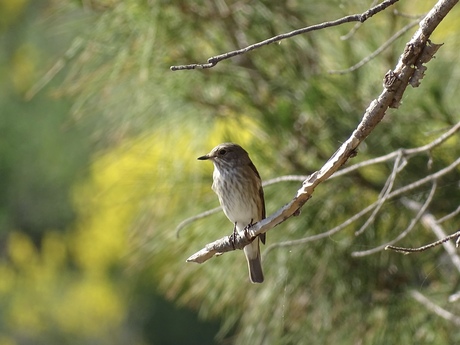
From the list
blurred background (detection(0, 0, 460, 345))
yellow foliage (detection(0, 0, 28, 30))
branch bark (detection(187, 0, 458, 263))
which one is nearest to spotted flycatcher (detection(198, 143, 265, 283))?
blurred background (detection(0, 0, 460, 345))

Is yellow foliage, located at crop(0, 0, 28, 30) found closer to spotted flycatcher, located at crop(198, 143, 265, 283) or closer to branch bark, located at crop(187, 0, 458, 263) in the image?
spotted flycatcher, located at crop(198, 143, 265, 283)

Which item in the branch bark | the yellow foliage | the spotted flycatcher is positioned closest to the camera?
the branch bark

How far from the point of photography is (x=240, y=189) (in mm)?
2543

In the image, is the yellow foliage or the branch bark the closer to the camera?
the branch bark

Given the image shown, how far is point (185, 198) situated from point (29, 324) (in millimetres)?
6820

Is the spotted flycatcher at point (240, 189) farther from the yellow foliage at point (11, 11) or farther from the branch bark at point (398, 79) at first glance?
the yellow foliage at point (11, 11)

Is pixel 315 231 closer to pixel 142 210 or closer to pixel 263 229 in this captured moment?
pixel 142 210

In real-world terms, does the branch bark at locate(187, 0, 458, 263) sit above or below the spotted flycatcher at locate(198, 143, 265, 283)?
above

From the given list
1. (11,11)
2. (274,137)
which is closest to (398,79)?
(274,137)

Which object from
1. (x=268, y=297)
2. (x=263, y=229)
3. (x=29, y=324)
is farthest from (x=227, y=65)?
(x=29, y=324)

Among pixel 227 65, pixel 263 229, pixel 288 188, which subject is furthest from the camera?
pixel 227 65

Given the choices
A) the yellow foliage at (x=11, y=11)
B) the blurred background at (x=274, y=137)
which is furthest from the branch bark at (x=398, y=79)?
the yellow foliage at (x=11, y=11)

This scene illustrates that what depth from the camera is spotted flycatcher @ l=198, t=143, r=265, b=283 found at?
249 centimetres

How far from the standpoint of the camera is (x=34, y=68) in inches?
385
